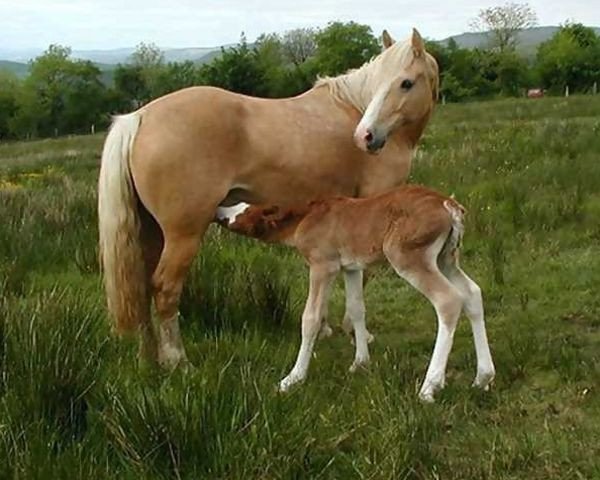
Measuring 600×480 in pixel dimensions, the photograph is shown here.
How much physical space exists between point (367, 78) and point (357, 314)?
1.58 meters

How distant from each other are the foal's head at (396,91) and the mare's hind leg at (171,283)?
122 centimetres

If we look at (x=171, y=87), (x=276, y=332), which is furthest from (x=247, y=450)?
(x=171, y=87)

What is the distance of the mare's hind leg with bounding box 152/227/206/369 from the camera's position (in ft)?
18.7

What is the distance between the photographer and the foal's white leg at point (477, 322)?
5082 millimetres

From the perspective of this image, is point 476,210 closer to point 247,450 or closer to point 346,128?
point 346,128

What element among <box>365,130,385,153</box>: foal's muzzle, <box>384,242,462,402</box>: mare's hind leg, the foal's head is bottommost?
<box>384,242,462,402</box>: mare's hind leg

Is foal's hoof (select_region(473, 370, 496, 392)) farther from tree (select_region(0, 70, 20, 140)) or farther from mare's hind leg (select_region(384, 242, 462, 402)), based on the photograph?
tree (select_region(0, 70, 20, 140))

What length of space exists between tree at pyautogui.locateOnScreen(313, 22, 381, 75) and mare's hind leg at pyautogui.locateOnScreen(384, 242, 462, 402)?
58570 millimetres

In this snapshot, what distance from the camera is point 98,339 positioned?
463cm

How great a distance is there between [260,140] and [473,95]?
5226 cm

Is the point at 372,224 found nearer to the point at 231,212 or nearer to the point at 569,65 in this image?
the point at 231,212

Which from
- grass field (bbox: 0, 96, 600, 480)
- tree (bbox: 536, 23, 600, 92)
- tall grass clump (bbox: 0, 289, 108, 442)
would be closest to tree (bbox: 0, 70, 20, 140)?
tree (bbox: 536, 23, 600, 92)

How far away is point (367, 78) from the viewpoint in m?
6.07

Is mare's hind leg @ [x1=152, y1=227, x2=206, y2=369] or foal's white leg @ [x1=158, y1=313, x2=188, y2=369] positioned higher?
mare's hind leg @ [x1=152, y1=227, x2=206, y2=369]
